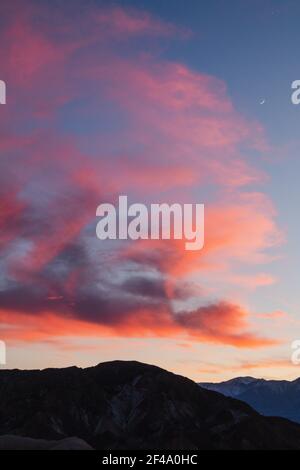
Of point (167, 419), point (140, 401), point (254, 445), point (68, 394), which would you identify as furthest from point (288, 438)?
point (68, 394)

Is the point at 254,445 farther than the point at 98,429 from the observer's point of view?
No

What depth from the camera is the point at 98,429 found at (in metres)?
188

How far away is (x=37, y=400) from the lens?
7623 inches

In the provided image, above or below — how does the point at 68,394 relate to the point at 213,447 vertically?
above

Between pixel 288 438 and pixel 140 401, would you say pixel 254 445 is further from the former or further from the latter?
pixel 140 401
